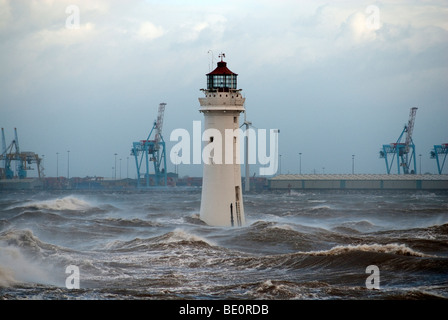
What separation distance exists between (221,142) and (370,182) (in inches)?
3934

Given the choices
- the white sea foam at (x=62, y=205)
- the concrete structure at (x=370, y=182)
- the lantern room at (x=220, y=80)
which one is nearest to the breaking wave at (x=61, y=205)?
→ the white sea foam at (x=62, y=205)

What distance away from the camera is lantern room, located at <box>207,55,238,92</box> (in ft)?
105

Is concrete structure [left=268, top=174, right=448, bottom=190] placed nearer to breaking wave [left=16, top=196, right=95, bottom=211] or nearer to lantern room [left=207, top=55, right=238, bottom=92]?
breaking wave [left=16, top=196, right=95, bottom=211]

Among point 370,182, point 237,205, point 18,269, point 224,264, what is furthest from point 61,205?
point 370,182

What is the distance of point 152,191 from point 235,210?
108 m

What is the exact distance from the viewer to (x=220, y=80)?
Answer: 105ft

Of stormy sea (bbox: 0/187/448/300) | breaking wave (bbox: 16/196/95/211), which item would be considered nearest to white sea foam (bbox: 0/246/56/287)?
stormy sea (bbox: 0/187/448/300)

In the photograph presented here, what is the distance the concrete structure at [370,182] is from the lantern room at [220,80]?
9633cm

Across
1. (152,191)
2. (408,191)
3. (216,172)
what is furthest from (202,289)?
(152,191)
